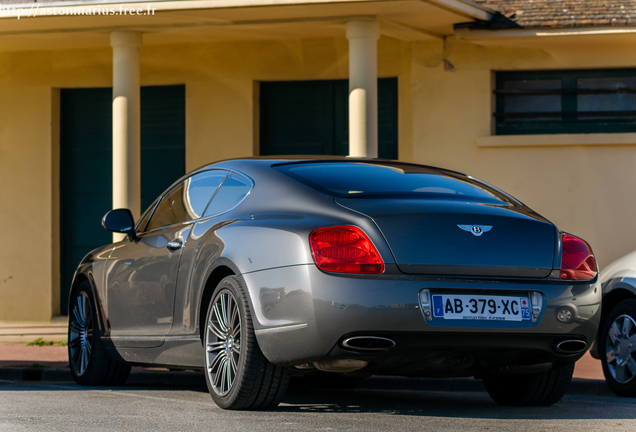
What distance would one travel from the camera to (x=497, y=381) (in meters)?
6.20

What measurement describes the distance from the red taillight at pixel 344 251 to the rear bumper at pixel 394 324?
0.19 ft

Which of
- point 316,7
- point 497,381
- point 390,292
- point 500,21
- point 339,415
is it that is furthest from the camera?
point 500,21

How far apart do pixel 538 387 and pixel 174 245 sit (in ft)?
7.92

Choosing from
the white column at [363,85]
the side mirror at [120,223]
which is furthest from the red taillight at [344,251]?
the white column at [363,85]

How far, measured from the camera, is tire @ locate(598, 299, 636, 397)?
271 inches

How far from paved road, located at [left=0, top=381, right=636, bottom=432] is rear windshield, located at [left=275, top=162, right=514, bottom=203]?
1235mm

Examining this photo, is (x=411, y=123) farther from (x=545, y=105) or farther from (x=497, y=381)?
(x=497, y=381)

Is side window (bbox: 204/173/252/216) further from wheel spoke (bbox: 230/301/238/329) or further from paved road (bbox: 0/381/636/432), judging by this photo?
paved road (bbox: 0/381/636/432)

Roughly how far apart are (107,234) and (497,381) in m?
9.10

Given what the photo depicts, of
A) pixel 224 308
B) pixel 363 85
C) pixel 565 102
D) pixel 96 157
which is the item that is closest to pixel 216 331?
pixel 224 308

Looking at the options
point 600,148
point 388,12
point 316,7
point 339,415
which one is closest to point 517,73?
point 600,148

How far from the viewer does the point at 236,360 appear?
5.26 m

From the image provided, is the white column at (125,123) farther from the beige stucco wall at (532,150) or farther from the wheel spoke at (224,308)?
the wheel spoke at (224,308)

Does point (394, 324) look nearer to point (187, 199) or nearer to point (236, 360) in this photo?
point (236, 360)
